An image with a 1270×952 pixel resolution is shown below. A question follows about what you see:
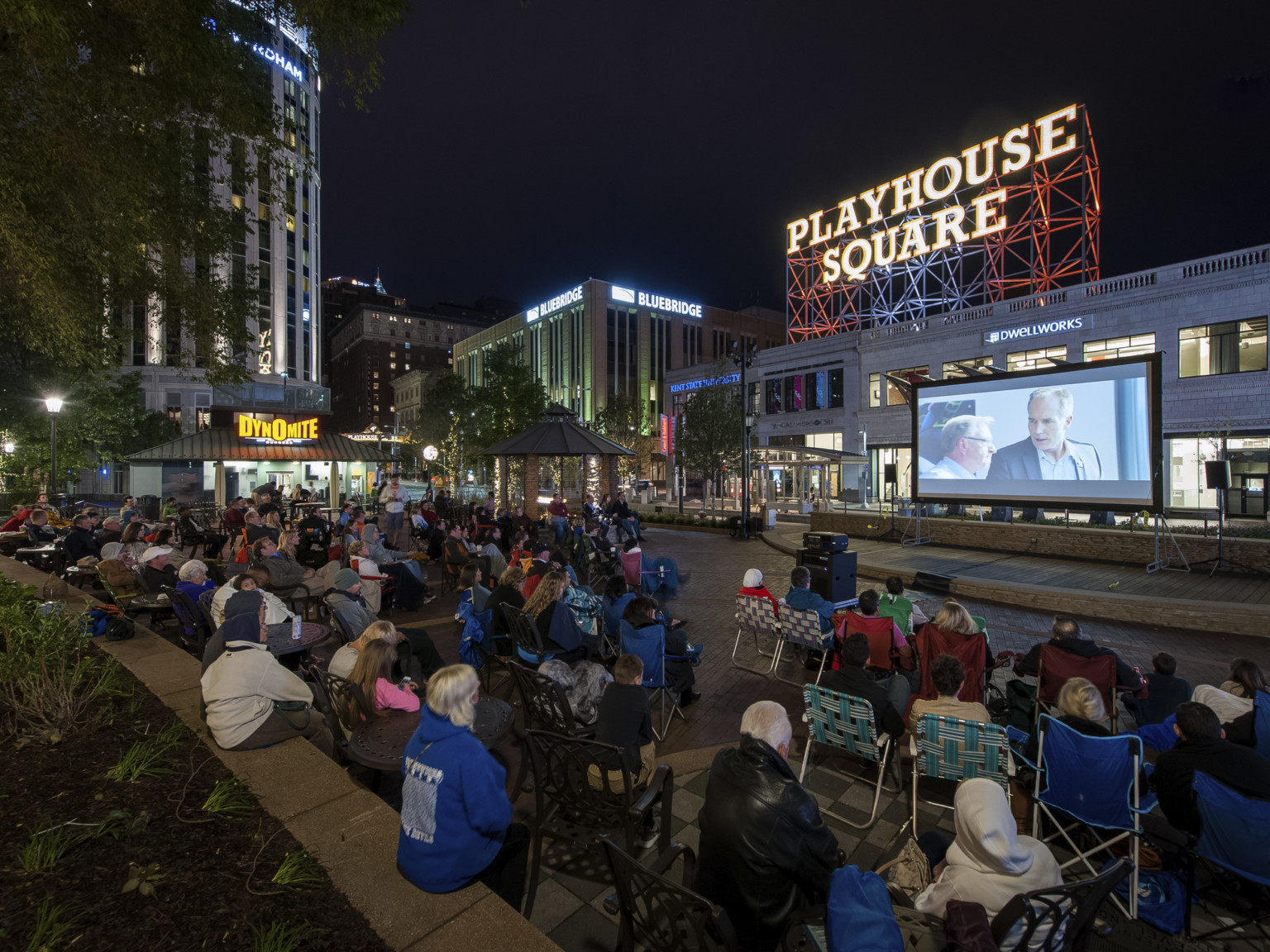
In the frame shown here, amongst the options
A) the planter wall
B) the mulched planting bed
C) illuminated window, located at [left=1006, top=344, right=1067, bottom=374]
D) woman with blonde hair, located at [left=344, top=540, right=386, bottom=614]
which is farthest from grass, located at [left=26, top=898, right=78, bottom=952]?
illuminated window, located at [left=1006, top=344, right=1067, bottom=374]

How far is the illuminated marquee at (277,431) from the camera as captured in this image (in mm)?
23334

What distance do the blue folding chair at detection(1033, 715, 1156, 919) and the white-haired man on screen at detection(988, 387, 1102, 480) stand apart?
487 inches

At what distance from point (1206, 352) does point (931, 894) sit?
1228 inches

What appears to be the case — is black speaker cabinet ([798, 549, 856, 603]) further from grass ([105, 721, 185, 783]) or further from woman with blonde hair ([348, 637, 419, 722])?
grass ([105, 721, 185, 783])

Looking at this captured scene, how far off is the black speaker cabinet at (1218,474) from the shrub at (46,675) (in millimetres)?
17036

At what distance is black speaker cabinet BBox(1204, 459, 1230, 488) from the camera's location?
11395 mm

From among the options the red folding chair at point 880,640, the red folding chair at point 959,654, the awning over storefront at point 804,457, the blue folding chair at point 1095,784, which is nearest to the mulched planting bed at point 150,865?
the blue folding chair at point 1095,784

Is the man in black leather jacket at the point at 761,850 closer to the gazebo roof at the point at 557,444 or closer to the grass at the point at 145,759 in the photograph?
the grass at the point at 145,759

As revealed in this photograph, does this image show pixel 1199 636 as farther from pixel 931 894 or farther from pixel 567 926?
pixel 567 926

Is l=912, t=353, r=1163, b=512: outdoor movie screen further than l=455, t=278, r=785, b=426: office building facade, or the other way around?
l=455, t=278, r=785, b=426: office building facade

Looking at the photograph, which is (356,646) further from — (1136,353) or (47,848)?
(1136,353)

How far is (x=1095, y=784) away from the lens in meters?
3.27

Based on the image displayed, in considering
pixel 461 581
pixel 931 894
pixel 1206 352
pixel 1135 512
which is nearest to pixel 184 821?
pixel 931 894

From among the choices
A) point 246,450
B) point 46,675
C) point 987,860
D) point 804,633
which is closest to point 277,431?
point 246,450
